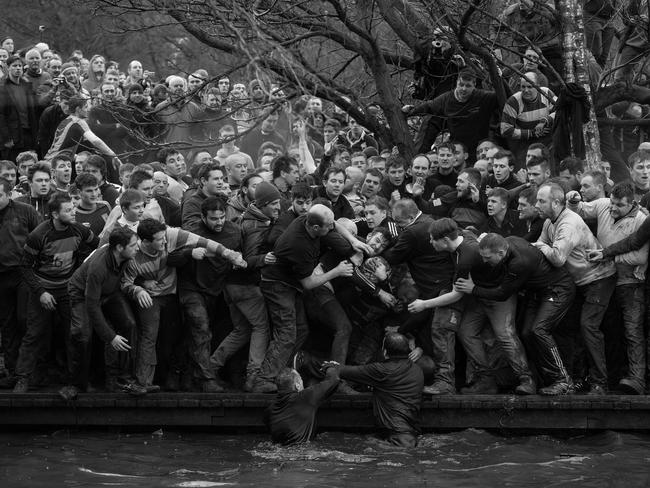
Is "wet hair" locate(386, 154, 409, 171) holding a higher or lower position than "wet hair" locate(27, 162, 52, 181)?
higher

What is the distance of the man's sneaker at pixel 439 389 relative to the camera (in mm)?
13547

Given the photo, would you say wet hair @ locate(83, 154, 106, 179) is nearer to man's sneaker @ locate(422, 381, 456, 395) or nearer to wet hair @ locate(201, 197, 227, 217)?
wet hair @ locate(201, 197, 227, 217)

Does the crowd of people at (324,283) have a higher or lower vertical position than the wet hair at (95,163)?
lower

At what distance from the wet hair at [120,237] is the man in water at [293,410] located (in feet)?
6.66

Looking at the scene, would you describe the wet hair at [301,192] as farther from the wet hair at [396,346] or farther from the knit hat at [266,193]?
the wet hair at [396,346]

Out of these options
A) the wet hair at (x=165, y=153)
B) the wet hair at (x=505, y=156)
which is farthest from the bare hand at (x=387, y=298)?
the wet hair at (x=165, y=153)

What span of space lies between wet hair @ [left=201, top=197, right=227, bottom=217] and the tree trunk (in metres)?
4.44

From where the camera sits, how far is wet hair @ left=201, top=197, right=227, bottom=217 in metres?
13.7

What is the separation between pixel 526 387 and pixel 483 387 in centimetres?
50

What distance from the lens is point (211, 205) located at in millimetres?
13703

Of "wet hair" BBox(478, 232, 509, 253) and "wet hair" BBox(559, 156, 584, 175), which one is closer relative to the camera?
"wet hair" BBox(478, 232, 509, 253)

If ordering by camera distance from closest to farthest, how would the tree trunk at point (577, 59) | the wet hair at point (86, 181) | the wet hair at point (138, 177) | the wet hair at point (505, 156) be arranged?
the wet hair at point (138, 177)
the wet hair at point (86, 181)
the wet hair at point (505, 156)
the tree trunk at point (577, 59)

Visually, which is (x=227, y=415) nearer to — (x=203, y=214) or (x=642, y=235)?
(x=203, y=214)

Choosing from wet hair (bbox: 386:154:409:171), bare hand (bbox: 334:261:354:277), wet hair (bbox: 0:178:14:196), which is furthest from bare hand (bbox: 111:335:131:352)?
wet hair (bbox: 386:154:409:171)
